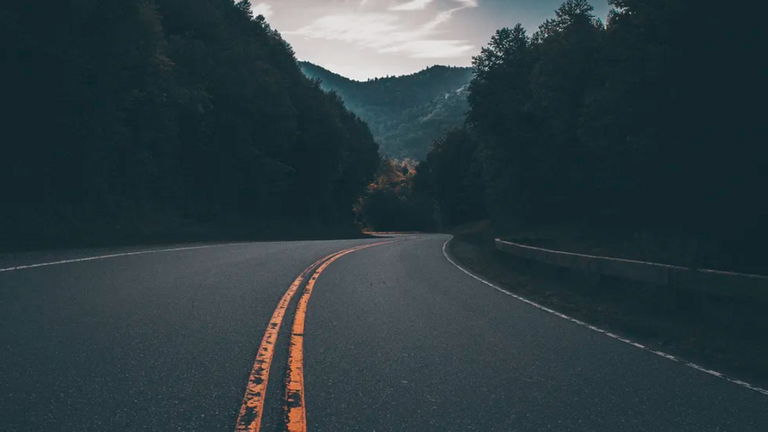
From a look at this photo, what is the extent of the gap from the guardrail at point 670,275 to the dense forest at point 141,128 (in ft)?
49.0

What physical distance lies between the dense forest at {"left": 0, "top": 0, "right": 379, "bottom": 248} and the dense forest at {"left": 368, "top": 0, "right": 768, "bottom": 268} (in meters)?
18.5

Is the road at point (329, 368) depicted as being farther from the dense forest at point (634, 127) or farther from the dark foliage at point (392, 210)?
the dark foliage at point (392, 210)

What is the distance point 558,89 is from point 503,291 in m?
30.8

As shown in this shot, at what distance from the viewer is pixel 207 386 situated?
475cm

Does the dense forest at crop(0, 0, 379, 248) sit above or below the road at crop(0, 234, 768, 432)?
above

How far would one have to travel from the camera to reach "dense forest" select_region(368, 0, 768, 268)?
22.4 metres

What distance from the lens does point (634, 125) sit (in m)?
28.2

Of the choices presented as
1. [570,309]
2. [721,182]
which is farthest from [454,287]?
[721,182]

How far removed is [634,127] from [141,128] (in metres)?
25.8

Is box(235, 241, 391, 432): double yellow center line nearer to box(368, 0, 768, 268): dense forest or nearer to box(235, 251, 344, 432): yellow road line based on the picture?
box(235, 251, 344, 432): yellow road line

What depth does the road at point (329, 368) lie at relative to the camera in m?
4.14

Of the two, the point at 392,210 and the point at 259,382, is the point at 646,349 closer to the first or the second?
the point at 259,382

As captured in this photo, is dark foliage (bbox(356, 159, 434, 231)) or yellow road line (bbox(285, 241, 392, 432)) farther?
dark foliage (bbox(356, 159, 434, 231))

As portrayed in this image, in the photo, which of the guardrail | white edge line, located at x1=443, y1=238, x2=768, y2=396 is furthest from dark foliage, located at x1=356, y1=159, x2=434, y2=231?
white edge line, located at x1=443, y1=238, x2=768, y2=396
